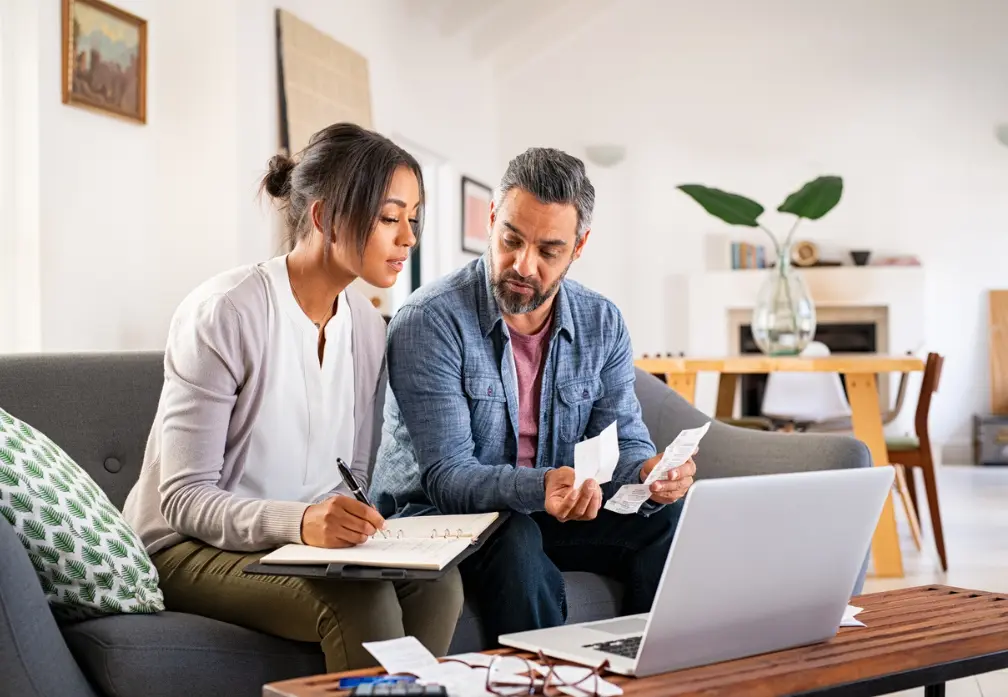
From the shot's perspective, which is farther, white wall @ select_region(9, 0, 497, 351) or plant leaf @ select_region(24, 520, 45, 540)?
white wall @ select_region(9, 0, 497, 351)

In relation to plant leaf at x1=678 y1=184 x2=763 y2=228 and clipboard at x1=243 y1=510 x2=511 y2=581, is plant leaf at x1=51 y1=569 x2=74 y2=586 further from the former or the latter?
plant leaf at x1=678 y1=184 x2=763 y2=228

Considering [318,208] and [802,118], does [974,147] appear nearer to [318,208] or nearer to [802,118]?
[802,118]

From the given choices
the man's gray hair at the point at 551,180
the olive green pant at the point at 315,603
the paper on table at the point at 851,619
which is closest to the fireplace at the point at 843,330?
the man's gray hair at the point at 551,180

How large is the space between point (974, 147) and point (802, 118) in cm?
116

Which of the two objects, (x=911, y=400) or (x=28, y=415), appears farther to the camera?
(x=911, y=400)

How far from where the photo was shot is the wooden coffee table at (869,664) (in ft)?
3.90

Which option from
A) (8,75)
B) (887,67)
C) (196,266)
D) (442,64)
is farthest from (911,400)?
(8,75)

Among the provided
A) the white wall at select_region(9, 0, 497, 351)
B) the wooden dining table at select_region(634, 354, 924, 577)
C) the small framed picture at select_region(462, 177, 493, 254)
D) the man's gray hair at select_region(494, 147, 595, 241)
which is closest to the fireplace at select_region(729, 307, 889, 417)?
the small framed picture at select_region(462, 177, 493, 254)

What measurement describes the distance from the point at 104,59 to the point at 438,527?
3037 mm

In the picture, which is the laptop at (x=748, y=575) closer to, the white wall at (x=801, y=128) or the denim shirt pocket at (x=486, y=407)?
the denim shirt pocket at (x=486, y=407)

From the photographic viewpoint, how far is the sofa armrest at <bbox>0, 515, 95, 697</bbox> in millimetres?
1412

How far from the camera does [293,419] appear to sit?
6.05ft

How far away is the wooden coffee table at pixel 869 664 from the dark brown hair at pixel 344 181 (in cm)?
88

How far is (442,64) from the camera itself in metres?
7.07
